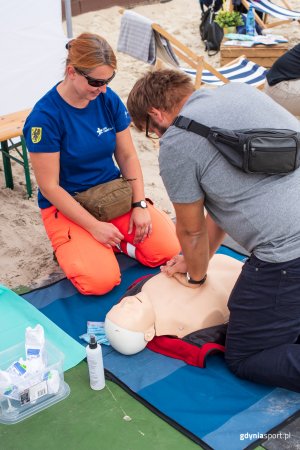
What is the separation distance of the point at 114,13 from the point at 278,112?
300 inches

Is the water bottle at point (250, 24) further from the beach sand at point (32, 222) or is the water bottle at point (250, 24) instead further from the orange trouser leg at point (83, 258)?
the orange trouser leg at point (83, 258)

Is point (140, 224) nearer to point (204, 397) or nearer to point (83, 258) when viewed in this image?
point (83, 258)

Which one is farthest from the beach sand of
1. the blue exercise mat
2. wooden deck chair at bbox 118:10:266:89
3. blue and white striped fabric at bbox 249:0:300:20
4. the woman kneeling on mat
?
blue and white striped fabric at bbox 249:0:300:20

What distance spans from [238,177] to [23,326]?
4.60 ft

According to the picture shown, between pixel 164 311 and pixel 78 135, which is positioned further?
pixel 78 135

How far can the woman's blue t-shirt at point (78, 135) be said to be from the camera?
3039mm

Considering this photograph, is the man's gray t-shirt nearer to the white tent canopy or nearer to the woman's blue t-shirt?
the woman's blue t-shirt

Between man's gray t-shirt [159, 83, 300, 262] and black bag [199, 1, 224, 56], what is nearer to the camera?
man's gray t-shirt [159, 83, 300, 262]

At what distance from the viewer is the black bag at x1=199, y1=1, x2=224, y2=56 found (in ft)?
25.9

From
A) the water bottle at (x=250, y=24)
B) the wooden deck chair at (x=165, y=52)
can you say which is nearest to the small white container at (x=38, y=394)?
the wooden deck chair at (x=165, y=52)

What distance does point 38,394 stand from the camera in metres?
2.43

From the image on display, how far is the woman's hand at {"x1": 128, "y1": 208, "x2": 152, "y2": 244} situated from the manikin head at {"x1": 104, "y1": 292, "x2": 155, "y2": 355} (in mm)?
662

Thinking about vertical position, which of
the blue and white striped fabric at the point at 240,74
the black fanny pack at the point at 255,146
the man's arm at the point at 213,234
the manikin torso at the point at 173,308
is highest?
the black fanny pack at the point at 255,146

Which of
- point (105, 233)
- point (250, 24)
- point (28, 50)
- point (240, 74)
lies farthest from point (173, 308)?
point (250, 24)
